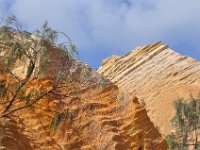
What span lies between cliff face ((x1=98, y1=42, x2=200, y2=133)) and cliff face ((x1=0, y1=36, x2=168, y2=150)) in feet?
162

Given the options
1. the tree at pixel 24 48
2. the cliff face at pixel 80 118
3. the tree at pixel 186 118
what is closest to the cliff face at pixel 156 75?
the tree at pixel 186 118

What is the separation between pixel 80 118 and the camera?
20.5 m

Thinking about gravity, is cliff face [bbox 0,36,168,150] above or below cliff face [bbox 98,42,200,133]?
below

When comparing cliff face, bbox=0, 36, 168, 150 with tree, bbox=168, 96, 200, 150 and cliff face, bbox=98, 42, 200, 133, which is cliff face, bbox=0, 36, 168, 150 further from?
cliff face, bbox=98, 42, 200, 133

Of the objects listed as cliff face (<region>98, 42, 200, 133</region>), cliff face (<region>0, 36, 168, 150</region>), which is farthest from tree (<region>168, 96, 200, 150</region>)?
cliff face (<region>0, 36, 168, 150</region>)

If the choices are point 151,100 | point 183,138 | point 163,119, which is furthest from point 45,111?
point 151,100

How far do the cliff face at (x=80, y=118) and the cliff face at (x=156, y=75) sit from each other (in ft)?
162

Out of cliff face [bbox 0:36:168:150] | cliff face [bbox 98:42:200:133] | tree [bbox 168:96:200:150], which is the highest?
cliff face [bbox 98:42:200:133]

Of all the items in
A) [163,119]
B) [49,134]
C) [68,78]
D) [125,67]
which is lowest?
[49,134]

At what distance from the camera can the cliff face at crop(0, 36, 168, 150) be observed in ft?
61.6

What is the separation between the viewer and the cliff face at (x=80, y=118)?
1877cm

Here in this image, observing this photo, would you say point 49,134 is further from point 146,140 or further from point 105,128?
point 146,140

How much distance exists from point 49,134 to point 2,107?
85.8 inches

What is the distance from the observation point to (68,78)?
17766 mm
